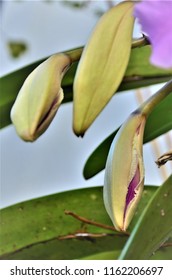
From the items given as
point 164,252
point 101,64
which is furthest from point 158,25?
point 164,252

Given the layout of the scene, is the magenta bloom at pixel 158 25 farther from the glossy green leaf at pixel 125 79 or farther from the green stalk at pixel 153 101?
the glossy green leaf at pixel 125 79

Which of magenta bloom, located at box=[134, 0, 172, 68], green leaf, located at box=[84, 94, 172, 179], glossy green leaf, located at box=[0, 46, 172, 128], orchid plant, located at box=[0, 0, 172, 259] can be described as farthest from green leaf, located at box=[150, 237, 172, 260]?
magenta bloom, located at box=[134, 0, 172, 68]

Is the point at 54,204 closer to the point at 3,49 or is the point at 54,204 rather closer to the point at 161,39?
the point at 3,49

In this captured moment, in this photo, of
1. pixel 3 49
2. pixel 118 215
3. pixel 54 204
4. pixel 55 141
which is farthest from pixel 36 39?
pixel 118 215

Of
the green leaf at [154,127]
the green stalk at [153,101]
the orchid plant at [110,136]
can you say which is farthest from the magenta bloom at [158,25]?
the green leaf at [154,127]

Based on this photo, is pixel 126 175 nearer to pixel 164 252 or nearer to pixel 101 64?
pixel 101 64
